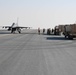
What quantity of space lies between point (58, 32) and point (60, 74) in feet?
196

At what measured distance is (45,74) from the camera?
30.7 ft

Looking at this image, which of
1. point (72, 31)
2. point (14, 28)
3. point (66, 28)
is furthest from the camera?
point (14, 28)

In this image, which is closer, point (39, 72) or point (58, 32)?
point (39, 72)

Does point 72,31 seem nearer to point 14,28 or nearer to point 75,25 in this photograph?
point 75,25

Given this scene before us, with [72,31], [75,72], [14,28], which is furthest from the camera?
[14,28]

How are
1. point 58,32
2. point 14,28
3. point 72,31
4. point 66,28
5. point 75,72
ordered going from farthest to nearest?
point 14,28
point 58,32
point 66,28
point 72,31
point 75,72

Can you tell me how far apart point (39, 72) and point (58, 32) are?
195ft

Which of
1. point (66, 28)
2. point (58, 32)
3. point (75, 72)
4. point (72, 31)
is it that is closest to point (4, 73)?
point (75, 72)

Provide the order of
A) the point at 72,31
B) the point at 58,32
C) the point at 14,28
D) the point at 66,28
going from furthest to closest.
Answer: the point at 14,28 → the point at 58,32 → the point at 66,28 → the point at 72,31

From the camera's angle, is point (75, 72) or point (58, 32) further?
point (58, 32)

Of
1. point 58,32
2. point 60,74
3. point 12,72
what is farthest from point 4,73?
point 58,32

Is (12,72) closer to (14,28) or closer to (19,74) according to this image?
(19,74)

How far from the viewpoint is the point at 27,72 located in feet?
32.1

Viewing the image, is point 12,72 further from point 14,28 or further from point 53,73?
point 14,28
